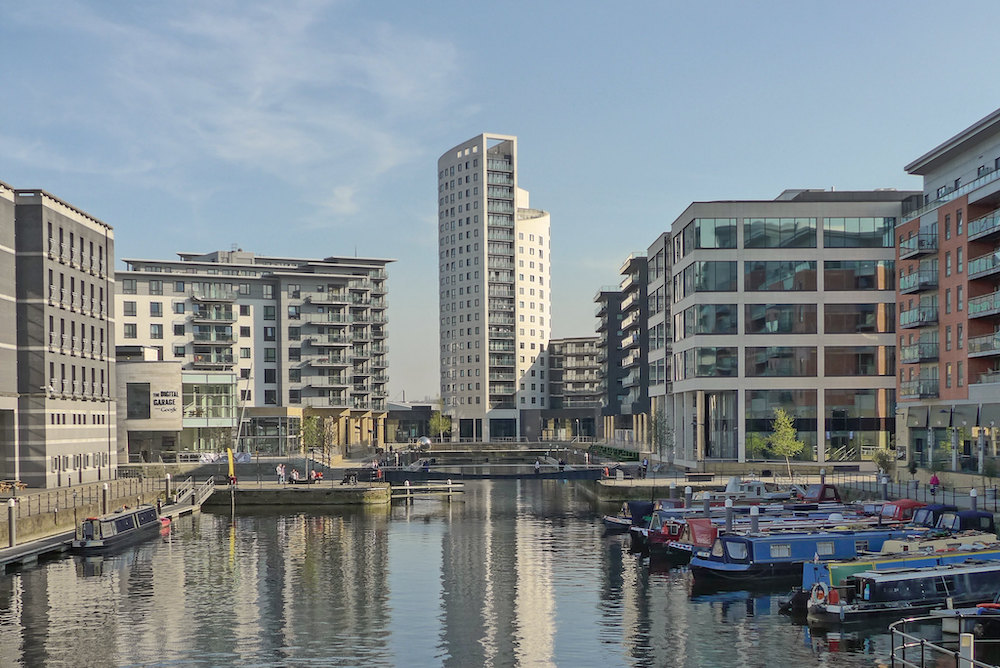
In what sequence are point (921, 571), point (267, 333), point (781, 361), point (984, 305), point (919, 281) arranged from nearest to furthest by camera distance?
point (921, 571) < point (984, 305) < point (919, 281) < point (781, 361) < point (267, 333)

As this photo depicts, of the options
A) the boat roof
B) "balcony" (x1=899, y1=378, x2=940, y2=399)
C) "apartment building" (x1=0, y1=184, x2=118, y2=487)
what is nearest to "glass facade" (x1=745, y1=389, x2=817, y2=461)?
"balcony" (x1=899, y1=378, x2=940, y2=399)

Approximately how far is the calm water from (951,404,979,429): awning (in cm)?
3085

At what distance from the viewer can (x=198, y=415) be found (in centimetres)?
13650

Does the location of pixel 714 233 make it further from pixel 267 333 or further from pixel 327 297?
pixel 267 333

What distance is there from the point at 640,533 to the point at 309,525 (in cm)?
2791

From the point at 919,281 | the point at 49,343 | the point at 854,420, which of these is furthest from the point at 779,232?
the point at 49,343

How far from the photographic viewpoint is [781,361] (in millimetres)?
112250

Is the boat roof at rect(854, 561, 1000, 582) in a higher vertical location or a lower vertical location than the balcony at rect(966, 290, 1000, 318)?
lower

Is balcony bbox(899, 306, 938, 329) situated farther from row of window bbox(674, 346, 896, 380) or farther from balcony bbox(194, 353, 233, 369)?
balcony bbox(194, 353, 233, 369)

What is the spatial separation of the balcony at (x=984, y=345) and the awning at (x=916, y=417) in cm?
1046

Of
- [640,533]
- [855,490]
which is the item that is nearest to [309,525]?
[640,533]

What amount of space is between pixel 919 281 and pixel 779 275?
21.2m

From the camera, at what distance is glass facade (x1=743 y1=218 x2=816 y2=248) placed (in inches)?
4414

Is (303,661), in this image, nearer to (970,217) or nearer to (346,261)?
(970,217)
